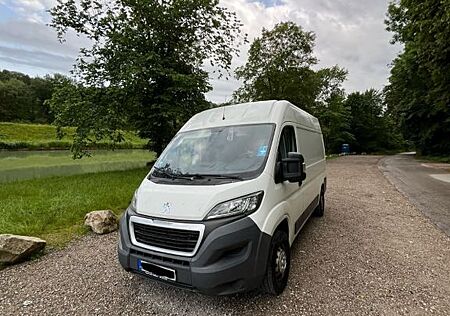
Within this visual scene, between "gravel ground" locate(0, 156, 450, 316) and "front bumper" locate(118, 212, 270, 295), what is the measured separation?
19.8 inches

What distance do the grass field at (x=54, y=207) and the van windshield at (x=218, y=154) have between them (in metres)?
2.74

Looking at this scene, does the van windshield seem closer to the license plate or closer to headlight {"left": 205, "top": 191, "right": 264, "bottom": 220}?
headlight {"left": 205, "top": 191, "right": 264, "bottom": 220}

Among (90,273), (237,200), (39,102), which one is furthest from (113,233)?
(39,102)

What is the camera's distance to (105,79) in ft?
45.9

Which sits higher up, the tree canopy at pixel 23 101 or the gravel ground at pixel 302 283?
the tree canopy at pixel 23 101

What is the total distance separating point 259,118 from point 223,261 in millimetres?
1876

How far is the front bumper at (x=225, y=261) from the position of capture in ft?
7.93

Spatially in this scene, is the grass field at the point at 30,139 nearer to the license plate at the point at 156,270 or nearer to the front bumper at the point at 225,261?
the license plate at the point at 156,270

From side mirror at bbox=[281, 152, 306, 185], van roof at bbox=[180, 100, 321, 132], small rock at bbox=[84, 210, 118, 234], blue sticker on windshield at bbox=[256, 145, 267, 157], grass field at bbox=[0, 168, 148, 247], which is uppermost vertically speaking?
van roof at bbox=[180, 100, 321, 132]

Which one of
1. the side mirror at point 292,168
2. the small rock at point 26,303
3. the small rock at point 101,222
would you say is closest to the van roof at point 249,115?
the side mirror at point 292,168

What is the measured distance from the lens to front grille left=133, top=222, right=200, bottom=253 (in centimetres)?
254

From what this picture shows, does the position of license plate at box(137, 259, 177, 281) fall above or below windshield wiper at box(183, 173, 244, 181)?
below

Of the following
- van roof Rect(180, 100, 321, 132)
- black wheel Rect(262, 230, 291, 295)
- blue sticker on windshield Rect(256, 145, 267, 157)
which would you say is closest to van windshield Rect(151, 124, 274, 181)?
blue sticker on windshield Rect(256, 145, 267, 157)

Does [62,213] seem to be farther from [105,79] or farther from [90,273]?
[105,79]
